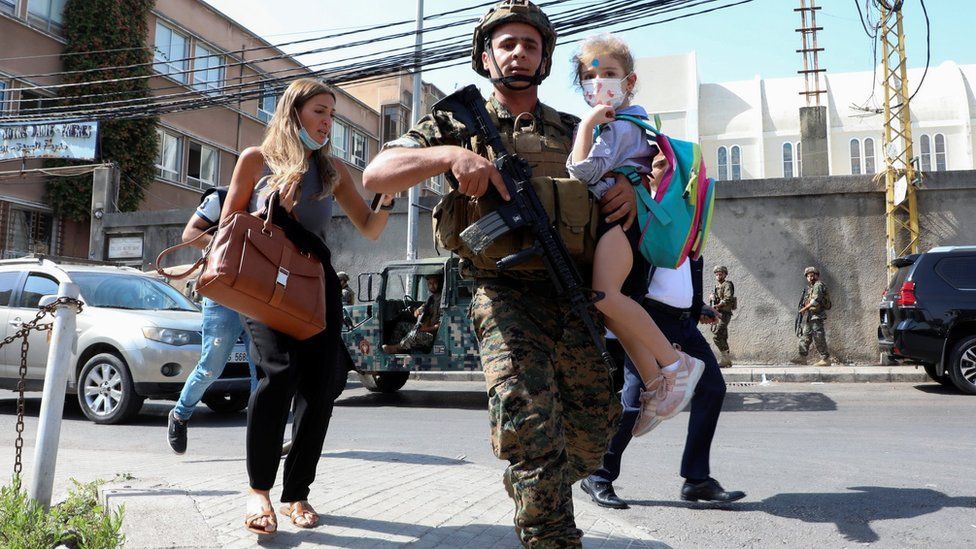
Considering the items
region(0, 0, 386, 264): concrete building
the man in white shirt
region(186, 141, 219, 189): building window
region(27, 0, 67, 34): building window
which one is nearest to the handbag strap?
the man in white shirt

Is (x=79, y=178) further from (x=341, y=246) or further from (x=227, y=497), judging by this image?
(x=227, y=497)

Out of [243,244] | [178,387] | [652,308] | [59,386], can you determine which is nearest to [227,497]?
[59,386]

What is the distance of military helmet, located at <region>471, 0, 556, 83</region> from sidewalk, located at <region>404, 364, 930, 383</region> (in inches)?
368

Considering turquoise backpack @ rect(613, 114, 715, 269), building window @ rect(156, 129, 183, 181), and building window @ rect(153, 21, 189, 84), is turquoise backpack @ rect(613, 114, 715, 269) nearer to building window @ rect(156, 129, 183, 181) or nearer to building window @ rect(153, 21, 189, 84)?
building window @ rect(156, 129, 183, 181)

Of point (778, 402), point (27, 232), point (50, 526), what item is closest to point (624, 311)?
point (50, 526)

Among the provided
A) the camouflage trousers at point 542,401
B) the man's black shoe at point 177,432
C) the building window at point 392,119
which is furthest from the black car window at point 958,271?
the building window at point 392,119

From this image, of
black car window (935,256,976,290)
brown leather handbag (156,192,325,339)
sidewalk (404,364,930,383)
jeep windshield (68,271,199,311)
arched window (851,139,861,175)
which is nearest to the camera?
brown leather handbag (156,192,325,339)

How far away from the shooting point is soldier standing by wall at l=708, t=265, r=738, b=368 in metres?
13.0

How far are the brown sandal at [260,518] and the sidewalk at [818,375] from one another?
29.4 feet

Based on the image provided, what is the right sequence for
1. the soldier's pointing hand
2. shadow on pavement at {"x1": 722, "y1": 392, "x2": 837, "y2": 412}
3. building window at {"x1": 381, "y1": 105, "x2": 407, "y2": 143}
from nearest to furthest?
the soldier's pointing hand
shadow on pavement at {"x1": 722, "y1": 392, "x2": 837, "y2": 412}
building window at {"x1": 381, "y1": 105, "x2": 407, "y2": 143}

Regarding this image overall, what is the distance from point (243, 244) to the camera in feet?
9.25

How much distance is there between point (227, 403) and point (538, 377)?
7019 millimetres

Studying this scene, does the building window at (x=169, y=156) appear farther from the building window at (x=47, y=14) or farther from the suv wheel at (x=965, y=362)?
the suv wheel at (x=965, y=362)

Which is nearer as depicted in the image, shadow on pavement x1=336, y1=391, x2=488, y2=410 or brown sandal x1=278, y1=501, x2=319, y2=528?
brown sandal x1=278, y1=501, x2=319, y2=528
